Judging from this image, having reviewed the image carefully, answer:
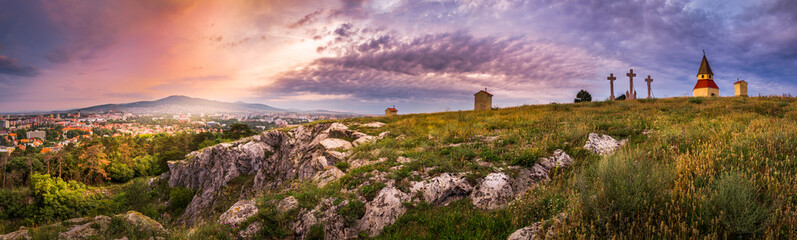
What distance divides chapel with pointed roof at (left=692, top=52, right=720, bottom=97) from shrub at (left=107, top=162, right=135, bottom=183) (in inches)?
3912

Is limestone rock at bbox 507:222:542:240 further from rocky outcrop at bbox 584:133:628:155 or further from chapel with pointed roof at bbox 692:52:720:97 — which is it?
chapel with pointed roof at bbox 692:52:720:97

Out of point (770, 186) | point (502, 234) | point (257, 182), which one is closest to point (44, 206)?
point (257, 182)

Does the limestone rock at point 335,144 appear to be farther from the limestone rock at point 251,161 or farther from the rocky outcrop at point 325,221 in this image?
the rocky outcrop at point 325,221

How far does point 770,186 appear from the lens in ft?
12.3

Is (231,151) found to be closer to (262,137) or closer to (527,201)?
(262,137)

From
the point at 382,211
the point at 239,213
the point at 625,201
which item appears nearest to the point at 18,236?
the point at 239,213

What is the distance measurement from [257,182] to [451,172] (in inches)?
821

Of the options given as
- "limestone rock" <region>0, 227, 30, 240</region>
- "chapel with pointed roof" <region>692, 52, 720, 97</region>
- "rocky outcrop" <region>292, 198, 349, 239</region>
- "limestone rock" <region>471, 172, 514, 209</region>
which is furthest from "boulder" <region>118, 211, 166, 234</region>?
"chapel with pointed roof" <region>692, 52, 720, 97</region>

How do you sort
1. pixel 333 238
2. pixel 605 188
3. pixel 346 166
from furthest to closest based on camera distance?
1. pixel 346 166
2. pixel 333 238
3. pixel 605 188

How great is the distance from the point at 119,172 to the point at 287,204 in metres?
72.6

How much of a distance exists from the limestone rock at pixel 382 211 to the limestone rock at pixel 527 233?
2483 millimetres

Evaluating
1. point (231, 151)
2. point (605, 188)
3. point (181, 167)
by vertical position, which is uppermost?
point (605, 188)

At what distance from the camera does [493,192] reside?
5973 millimetres

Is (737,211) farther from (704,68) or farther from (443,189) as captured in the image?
(704,68)
